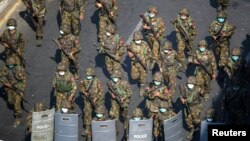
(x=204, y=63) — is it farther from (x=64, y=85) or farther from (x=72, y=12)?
(x=72, y=12)

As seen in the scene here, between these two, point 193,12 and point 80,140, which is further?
point 193,12

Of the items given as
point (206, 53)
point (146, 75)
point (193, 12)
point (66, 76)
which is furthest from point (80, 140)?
point (193, 12)

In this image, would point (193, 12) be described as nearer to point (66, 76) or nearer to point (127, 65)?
point (127, 65)

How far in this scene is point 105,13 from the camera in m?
20.6

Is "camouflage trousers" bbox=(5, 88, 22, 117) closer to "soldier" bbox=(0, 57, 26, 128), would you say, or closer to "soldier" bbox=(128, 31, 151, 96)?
"soldier" bbox=(0, 57, 26, 128)

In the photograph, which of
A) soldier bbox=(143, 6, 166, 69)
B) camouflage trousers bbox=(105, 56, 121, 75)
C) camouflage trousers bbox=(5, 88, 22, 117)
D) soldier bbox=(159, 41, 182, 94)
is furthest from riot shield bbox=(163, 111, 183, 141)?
camouflage trousers bbox=(5, 88, 22, 117)

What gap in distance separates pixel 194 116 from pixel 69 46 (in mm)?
4949

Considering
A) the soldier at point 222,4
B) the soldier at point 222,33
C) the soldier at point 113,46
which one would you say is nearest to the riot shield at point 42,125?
the soldier at point 113,46

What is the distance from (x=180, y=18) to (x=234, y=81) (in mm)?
3637

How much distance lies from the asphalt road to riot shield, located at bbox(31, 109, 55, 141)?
1922 mm

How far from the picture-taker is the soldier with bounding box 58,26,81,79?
1875cm

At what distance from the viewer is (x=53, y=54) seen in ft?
69.4

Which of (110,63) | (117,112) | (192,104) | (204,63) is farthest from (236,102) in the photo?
(110,63)

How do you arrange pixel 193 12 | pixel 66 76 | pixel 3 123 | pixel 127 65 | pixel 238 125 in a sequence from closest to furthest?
pixel 238 125
pixel 66 76
pixel 3 123
pixel 127 65
pixel 193 12
